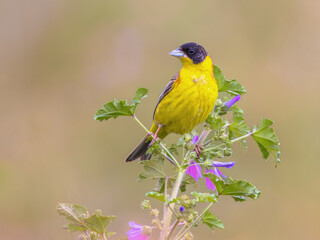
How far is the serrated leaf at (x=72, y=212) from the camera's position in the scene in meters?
1.45

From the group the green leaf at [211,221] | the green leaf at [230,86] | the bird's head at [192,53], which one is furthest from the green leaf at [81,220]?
the bird's head at [192,53]

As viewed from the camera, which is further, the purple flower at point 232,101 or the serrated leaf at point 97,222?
the purple flower at point 232,101

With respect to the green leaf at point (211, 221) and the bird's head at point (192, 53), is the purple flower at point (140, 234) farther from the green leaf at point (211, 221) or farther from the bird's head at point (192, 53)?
the bird's head at point (192, 53)

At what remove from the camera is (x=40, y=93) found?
455cm

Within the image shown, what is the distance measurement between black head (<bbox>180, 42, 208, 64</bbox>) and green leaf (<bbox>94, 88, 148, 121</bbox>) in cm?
117

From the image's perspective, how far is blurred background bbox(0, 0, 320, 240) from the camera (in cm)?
389

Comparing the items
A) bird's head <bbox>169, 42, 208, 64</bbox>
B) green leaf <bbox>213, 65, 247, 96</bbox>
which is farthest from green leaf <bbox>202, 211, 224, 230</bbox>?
bird's head <bbox>169, 42, 208, 64</bbox>

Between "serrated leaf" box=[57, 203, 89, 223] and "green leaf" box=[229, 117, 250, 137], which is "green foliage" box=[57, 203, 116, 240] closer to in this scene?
"serrated leaf" box=[57, 203, 89, 223]

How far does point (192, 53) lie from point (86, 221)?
5.45 feet

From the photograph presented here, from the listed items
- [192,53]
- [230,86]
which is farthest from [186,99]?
[230,86]

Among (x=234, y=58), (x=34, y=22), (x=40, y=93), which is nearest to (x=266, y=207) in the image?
(x=234, y=58)

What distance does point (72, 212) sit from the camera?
1460 millimetres

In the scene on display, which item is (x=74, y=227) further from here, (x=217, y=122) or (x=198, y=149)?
(x=217, y=122)

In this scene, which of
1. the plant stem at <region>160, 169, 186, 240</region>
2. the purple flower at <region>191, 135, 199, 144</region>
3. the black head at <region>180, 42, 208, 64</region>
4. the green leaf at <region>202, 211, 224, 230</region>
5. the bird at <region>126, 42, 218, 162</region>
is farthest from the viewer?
the black head at <region>180, 42, 208, 64</region>
